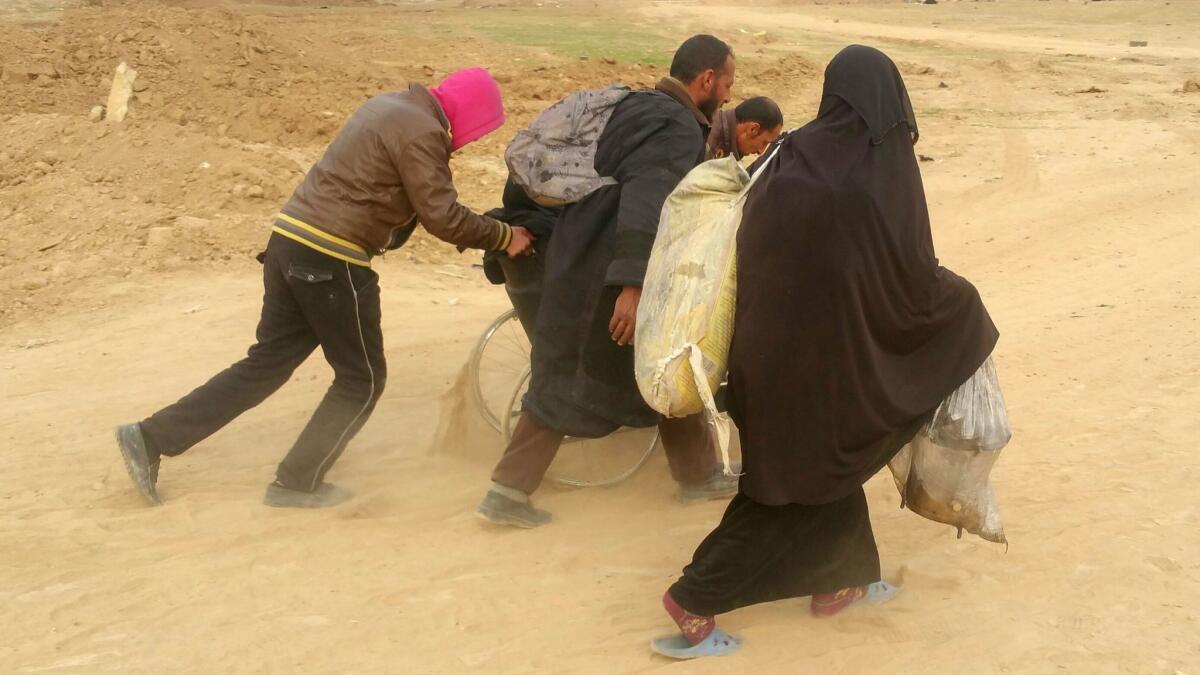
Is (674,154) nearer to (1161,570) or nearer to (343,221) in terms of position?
(343,221)

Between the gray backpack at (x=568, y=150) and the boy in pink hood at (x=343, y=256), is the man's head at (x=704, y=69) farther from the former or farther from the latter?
the boy in pink hood at (x=343, y=256)

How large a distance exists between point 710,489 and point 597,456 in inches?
28.3

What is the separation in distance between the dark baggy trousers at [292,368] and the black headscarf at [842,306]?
184 centimetres

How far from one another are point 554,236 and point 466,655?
1609 mm

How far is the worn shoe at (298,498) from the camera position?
4.69 meters

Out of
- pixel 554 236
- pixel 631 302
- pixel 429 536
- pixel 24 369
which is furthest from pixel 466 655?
pixel 24 369

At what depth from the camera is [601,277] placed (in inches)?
164

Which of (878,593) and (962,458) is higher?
(962,458)

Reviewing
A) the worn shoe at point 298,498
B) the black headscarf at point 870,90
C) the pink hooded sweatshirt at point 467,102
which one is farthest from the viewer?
the worn shoe at point 298,498

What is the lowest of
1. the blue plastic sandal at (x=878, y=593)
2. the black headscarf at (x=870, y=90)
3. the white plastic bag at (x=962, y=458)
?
the blue plastic sandal at (x=878, y=593)

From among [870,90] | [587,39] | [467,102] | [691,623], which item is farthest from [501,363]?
[587,39]

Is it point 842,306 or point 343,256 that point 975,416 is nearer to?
point 842,306

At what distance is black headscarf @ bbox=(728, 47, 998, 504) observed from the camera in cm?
308

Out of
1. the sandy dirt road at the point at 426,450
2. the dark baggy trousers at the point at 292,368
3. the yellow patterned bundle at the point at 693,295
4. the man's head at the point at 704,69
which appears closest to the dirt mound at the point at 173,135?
the sandy dirt road at the point at 426,450
